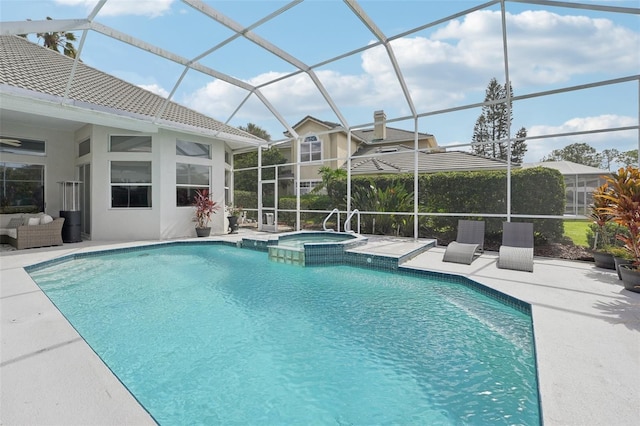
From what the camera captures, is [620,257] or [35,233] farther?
[35,233]

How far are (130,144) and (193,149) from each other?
6.78 ft

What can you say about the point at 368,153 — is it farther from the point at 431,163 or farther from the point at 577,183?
the point at 577,183

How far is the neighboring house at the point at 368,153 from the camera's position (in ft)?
47.1

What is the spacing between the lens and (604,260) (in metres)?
6.76

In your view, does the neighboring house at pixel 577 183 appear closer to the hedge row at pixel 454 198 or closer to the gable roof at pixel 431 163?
the hedge row at pixel 454 198

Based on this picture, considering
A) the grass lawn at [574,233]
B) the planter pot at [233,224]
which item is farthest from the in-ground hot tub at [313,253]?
the grass lawn at [574,233]

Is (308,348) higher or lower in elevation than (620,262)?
lower

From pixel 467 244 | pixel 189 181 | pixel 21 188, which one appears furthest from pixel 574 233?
pixel 21 188

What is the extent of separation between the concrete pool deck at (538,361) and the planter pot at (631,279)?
4.5 inches

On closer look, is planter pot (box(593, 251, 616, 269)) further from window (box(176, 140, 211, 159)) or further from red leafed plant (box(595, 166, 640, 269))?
window (box(176, 140, 211, 159))

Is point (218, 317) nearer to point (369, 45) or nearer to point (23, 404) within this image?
point (23, 404)

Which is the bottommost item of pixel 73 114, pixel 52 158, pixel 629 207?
pixel 629 207

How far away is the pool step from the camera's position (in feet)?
27.1

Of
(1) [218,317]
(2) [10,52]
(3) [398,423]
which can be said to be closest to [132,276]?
(1) [218,317]
